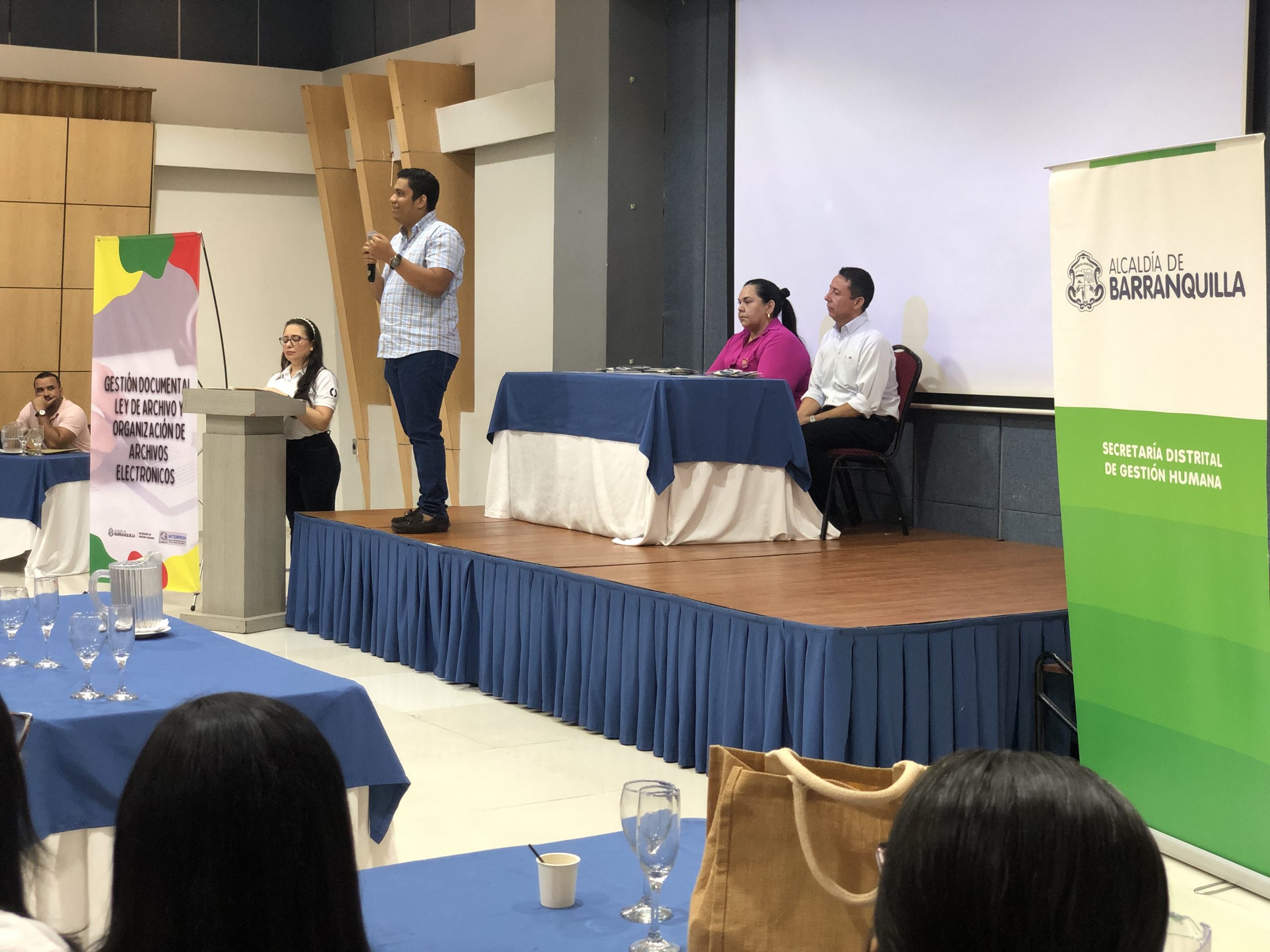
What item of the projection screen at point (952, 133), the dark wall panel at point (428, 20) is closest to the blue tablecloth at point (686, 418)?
the projection screen at point (952, 133)

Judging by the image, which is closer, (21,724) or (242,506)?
(21,724)

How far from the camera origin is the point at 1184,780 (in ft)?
10.2

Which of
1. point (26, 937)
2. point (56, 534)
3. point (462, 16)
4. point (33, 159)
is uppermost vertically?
point (462, 16)

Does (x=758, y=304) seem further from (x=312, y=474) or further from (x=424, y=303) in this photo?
(x=312, y=474)

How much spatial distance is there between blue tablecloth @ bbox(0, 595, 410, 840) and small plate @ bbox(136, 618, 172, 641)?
2 centimetres

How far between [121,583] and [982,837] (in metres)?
2.11

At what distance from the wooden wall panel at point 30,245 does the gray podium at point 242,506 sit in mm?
4723

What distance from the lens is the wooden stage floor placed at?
381cm

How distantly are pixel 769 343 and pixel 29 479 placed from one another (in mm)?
3869

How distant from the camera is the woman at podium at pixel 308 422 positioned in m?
5.88

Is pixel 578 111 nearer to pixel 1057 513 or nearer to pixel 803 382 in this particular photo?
pixel 803 382

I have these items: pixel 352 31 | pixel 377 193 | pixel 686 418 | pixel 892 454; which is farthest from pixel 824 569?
pixel 352 31

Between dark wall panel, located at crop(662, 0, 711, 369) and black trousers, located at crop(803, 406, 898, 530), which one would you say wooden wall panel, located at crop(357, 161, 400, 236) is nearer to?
dark wall panel, located at crop(662, 0, 711, 369)

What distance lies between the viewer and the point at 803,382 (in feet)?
20.3
